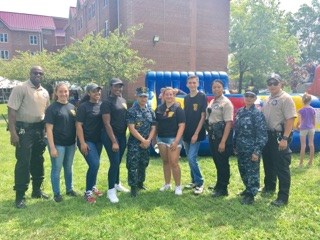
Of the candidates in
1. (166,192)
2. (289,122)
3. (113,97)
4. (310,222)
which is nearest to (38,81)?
(113,97)

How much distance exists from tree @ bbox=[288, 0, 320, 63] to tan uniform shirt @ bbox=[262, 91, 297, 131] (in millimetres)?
50762

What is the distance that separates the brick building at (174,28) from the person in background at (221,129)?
1841 cm

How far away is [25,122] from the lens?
4883 mm

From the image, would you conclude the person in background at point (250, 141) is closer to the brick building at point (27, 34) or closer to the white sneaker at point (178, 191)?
the white sneaker at point (178, 191)

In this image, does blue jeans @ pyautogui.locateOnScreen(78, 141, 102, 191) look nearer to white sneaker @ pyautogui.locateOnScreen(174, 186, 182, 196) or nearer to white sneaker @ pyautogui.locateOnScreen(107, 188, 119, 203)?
white sneaker @ pyautogui.locateOnScreen(107, 188, 119, 203)

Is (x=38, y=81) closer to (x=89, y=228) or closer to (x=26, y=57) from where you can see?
(x=89, y=228)

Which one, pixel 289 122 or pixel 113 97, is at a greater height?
pixel 113 97

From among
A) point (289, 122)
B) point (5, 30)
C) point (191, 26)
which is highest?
point (5, 30)

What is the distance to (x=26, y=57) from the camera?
2517 centimetres

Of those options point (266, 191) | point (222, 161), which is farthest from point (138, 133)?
point (266, 191)

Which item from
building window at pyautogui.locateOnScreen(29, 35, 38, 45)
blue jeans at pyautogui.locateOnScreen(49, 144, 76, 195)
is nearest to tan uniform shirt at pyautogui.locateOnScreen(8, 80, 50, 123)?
blue jeans at pyautogui.locateOnScreen(49, 144, 76, 195)

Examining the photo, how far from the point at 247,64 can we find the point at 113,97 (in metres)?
29.5

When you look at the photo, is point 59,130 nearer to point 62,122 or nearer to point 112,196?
point 62,122

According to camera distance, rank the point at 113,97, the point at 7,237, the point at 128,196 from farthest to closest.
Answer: the point at 128,196
the point at 113,97
the point at 7,237
